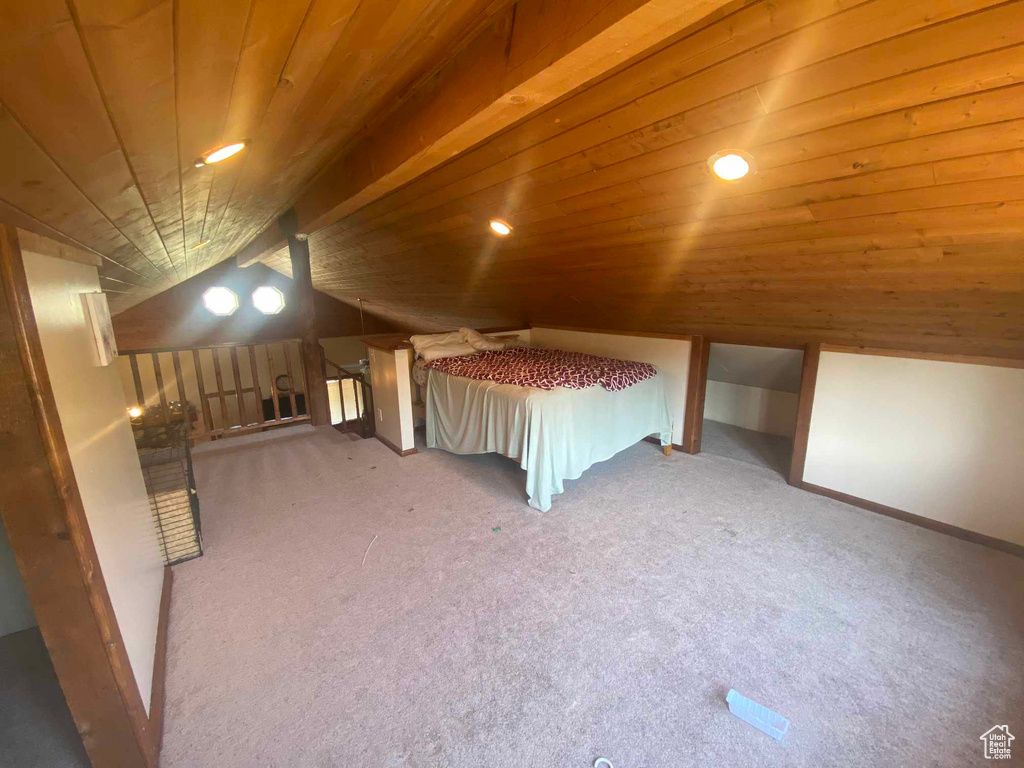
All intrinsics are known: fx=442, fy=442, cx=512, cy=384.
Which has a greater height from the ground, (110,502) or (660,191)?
(660,191)

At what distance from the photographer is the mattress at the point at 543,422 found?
2.77 meters

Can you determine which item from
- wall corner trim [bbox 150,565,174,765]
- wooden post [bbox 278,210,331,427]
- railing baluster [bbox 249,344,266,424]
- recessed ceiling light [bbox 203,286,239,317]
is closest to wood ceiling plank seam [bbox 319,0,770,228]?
wooden post [bbox 278,210,331,427]

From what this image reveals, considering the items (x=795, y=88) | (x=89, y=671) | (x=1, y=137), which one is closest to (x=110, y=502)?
(x=89, y=671)

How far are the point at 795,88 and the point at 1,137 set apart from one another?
1.92 m

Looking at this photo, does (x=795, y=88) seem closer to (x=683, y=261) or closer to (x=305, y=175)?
(x=683, y=261)

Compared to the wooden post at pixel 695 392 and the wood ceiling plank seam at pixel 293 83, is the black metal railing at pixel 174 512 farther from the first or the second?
the wooden post at pixel 695 392

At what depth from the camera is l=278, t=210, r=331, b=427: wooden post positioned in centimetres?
431

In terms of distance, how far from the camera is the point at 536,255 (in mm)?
3207

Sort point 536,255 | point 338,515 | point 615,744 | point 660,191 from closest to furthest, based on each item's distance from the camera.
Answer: point 615,744 < point 660,191 < point 338,515 < point 536,255

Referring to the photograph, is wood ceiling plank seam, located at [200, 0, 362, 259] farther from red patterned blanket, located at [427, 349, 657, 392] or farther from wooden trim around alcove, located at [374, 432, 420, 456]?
wooden trim around alcove, located at [374, 432, 420, 456]

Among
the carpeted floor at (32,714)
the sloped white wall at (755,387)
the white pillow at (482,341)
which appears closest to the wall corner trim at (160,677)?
the carpeted floor at (32,714)

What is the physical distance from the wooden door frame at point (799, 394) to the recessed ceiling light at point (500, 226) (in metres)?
1.73

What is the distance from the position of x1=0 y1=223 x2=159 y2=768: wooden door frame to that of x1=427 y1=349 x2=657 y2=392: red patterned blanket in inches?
87.0

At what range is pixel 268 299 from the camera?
7.10 meters
